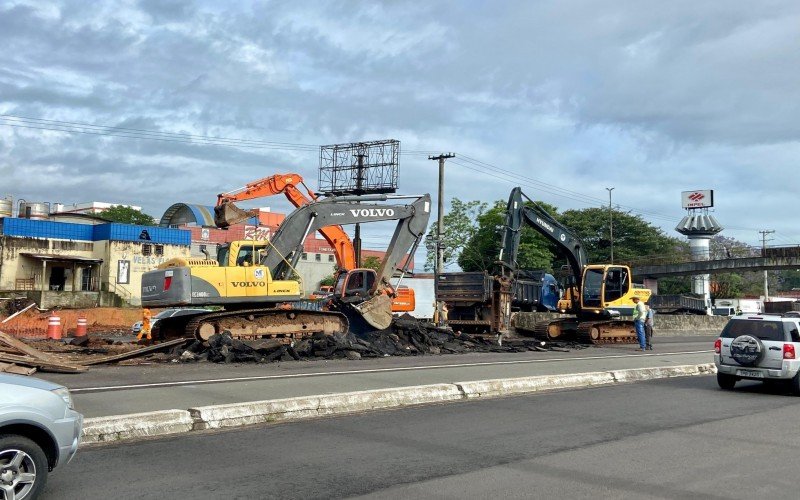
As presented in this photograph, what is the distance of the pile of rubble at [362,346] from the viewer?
57.4ft

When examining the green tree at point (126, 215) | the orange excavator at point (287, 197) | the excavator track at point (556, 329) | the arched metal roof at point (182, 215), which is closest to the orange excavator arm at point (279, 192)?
the orange excavator at point (287, 197)

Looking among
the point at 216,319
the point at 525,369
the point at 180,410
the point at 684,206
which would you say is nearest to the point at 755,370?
the point at 525,369

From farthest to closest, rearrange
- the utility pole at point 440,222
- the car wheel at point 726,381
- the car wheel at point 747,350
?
the utility pole at point 440,222 → the car wheel at point 726,381 → the car wheel at point 747,350

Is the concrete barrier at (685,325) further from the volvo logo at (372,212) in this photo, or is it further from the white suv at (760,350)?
A: the white suv at (760,350)

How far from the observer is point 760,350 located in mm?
13789

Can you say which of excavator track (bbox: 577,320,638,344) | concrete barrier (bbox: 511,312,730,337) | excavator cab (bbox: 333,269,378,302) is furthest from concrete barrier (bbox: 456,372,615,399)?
concrete barrier (bbox: 511,312,730,337)

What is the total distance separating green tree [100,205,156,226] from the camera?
8844 cm

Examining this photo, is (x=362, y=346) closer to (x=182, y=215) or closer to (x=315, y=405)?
(x=315, y=405)

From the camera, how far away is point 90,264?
52.9 m

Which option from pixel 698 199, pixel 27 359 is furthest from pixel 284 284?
pixel 698 199

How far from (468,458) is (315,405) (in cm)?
332

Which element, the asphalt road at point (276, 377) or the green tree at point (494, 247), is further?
the green tree at point (494, 247)

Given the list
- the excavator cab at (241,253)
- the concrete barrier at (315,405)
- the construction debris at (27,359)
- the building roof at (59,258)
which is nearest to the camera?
the concrete barrier at (315,405)

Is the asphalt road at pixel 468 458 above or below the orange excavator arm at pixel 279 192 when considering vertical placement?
below
